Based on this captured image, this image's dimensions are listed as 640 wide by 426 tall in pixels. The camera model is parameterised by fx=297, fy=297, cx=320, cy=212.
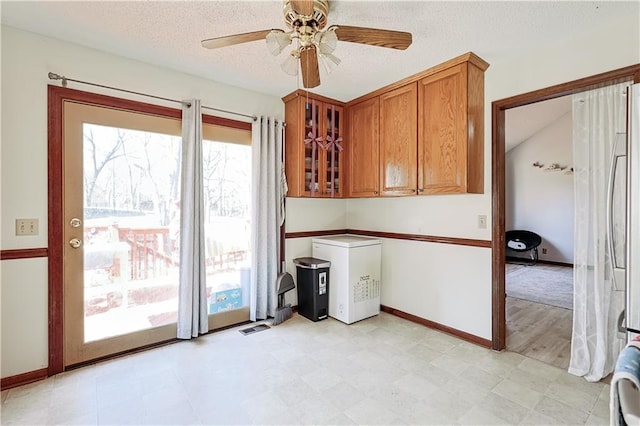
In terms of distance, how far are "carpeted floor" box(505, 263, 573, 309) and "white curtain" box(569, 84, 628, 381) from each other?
1.91 m

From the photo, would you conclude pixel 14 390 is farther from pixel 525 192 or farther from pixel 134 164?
pixel 525 192

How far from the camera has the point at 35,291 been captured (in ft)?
7.01

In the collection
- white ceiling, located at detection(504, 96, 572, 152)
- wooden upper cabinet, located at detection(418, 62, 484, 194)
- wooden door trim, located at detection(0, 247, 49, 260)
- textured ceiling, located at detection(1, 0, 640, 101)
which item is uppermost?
white ceiling, located at detection(504, 96, 572, 152)

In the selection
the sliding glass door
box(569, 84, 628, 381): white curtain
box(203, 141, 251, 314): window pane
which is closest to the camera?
box(569, 84, 628, 381): white curtain

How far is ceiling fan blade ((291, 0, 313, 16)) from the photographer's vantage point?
1.40 metres

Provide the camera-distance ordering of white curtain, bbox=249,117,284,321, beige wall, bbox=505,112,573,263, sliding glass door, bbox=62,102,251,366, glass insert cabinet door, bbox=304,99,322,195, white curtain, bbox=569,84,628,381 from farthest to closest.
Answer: beige wall, bbox=505,112,573,263 < glass insert cabinet door, bbox=304,99,322,195 < white curtain, bbox=249,117,284,321 < sliding glass door, bbox=62,102,251,366 < white curtain, bbox=569,84,628,381

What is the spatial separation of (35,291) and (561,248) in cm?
832

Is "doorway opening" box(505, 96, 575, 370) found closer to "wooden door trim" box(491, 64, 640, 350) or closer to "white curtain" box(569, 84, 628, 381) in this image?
"wooden door trim" box(491, 64, 640, 350)

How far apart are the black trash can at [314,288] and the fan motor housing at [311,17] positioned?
7.38 ft

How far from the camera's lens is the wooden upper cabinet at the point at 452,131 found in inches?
96.3

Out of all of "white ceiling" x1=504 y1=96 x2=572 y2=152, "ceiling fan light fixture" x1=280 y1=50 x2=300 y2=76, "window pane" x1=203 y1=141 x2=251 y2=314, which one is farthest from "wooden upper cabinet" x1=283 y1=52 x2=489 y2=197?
→ "white ceiling" x1=504 y1=96 x2=572 y2=152

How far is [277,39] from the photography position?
5.19 feet

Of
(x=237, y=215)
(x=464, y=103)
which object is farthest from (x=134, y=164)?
(x=464, y=103)

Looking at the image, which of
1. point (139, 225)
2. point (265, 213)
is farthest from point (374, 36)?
point (139, 225)
